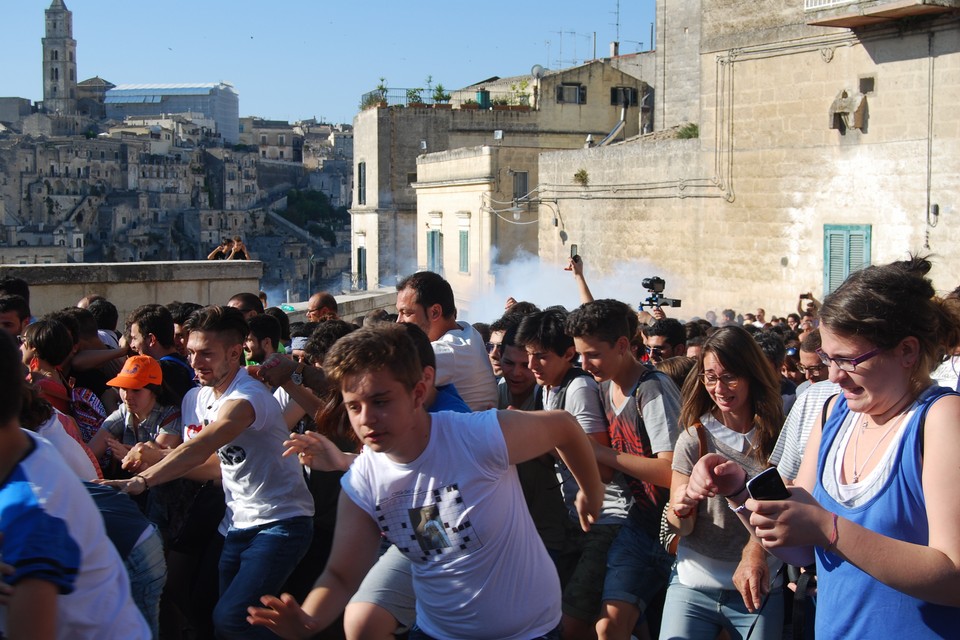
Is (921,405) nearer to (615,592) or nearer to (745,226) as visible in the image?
(615,592)

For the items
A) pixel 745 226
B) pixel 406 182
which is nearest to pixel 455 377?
pixel 745 226

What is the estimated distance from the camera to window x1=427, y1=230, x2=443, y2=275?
30.6 metres

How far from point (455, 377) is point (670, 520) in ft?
3.91

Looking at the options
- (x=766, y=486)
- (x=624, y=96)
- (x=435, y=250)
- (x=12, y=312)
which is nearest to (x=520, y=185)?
(x=435, y=250)

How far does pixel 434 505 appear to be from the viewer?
3059 mm

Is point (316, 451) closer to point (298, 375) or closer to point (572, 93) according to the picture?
point (298, 375)

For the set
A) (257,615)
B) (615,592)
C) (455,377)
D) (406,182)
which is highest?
(406,182)

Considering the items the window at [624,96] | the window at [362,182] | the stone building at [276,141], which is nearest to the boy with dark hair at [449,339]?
the window at [624,96]

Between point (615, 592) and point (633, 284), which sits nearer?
point (615, 592)

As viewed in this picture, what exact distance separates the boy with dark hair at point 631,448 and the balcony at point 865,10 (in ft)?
40.3

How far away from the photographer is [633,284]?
2138 centimetres

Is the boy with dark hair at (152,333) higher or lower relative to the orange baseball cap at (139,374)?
higher

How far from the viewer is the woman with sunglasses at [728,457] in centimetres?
376

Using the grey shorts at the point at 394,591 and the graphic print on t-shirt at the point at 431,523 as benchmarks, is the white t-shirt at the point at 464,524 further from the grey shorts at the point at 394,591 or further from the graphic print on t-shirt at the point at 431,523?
the grey shorts at the point at 394,591
